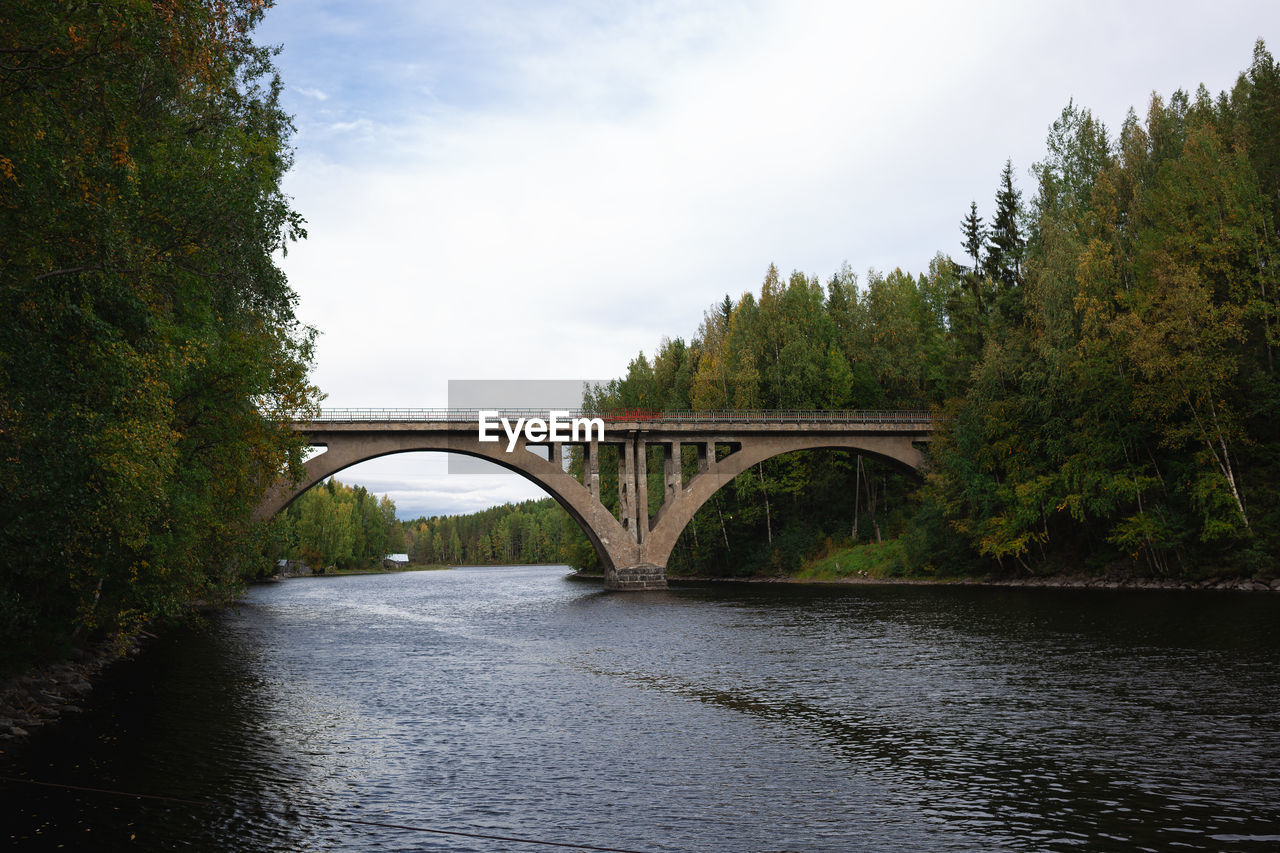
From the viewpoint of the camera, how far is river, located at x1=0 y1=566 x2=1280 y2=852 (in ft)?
36.7

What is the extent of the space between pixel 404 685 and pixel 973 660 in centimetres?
1538

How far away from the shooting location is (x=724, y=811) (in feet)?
39.0

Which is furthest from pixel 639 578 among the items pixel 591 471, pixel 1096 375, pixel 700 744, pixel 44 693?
pixel 700 744

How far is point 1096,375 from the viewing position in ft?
141

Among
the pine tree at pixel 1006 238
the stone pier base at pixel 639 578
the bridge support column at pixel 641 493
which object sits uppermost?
the pine tree at pixel 1006 238

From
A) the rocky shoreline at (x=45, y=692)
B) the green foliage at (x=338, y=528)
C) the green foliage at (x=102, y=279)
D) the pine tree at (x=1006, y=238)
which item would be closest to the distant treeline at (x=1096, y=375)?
the pine tree at (x=1006, y=238)

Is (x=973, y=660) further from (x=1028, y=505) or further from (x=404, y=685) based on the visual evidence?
(x=1028, y=505)

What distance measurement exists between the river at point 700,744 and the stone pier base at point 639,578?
31206 mm

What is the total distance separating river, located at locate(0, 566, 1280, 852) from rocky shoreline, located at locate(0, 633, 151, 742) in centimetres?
60

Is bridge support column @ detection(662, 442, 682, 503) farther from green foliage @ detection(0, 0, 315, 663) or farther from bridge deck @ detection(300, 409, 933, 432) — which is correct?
green foliage @ detection(0, 0, 315, 663)

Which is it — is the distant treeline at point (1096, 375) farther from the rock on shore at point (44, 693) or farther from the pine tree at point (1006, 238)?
the rock on shore at point (44, 693)

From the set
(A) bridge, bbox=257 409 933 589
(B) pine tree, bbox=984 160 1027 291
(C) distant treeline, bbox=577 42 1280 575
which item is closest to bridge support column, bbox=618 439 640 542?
(A) bridge, bbox=257 409 933 589

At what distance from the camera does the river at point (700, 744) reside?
11.2m

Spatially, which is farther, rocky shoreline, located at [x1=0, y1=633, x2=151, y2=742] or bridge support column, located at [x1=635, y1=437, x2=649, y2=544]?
bridge support column, located at [x1=635, y1=437, x2=649, y2=544]
